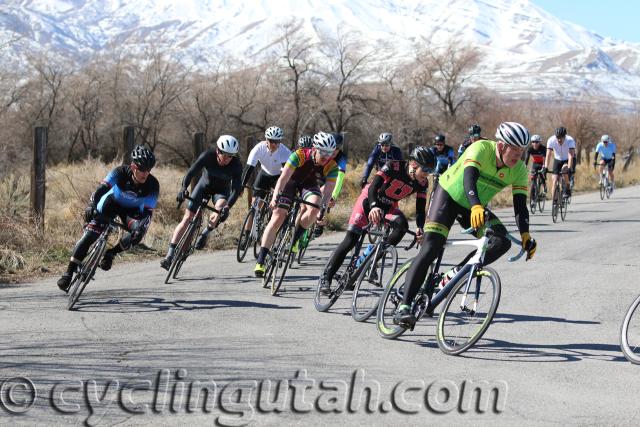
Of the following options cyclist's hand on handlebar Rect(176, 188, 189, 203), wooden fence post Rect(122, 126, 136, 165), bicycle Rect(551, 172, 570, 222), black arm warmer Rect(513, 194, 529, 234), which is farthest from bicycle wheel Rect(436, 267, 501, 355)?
bicycle Rect(551, 172, 570, 222)

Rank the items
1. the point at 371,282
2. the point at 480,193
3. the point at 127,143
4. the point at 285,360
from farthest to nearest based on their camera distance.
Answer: the point at 127,143 → the point at 371,282 → the point at 480,193 → the point at 285,360

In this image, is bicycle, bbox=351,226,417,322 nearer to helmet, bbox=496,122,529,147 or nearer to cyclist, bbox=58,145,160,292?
helmet, bbox=496,122,529,147

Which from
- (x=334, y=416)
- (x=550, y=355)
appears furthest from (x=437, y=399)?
(x=550, y=355)

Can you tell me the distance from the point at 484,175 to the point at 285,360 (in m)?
2.34

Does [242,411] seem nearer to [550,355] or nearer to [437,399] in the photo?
[437,399]

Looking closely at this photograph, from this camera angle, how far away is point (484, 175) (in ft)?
24.8

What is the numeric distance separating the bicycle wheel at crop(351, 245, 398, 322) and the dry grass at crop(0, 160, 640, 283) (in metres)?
5.26

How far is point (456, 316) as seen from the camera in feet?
24.1

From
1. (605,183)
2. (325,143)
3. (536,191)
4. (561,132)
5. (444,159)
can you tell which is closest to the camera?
(325,143)

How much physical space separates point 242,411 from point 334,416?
585 mm

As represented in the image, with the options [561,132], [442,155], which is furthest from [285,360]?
[561,132]

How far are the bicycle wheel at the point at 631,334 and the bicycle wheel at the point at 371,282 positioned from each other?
91.2 inches

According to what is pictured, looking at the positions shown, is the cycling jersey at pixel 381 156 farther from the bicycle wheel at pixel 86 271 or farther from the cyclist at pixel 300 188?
the bicycle wheel at pixel 86 271

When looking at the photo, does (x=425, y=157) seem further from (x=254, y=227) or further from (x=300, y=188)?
(x=254, y=227)
